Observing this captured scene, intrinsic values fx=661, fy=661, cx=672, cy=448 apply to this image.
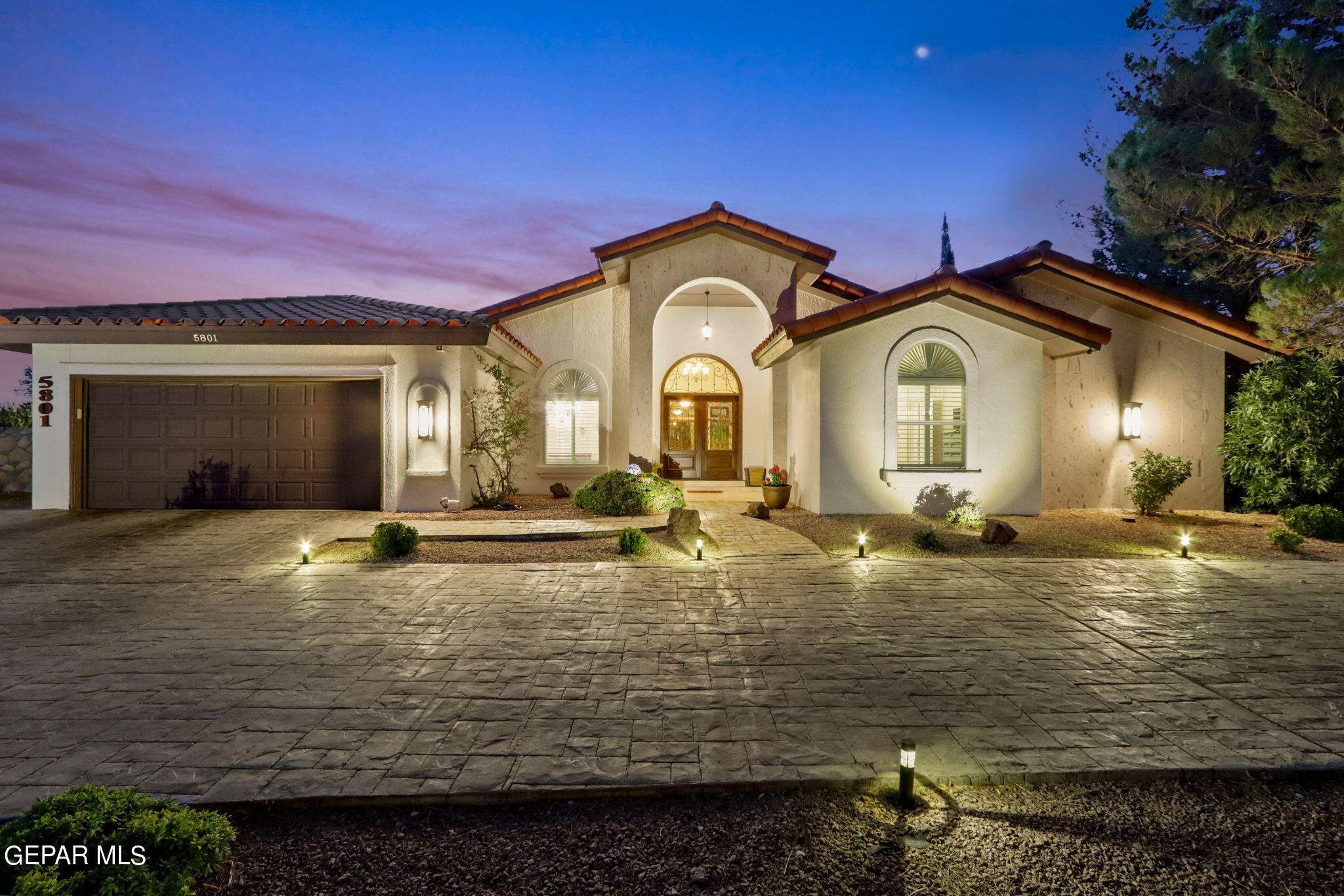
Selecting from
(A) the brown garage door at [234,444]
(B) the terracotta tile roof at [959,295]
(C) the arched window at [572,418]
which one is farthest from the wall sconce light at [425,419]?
(B) the terracotta tile roof at [959,295]

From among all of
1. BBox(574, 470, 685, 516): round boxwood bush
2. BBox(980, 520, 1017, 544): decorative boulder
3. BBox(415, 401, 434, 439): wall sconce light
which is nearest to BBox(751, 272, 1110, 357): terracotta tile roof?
BBox(574, 470, 685, 516): round boxwood bush

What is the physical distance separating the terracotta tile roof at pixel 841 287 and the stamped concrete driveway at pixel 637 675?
882cm

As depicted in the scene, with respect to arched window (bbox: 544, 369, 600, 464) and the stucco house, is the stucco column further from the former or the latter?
the stucco house

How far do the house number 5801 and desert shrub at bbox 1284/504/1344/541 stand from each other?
19591 mm

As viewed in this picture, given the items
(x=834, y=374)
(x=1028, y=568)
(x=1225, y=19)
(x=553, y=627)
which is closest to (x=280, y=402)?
(x=553, y=627)

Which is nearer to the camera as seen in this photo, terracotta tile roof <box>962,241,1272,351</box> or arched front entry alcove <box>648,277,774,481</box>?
terracotta tile roof <box>962,241,1272,351</box>

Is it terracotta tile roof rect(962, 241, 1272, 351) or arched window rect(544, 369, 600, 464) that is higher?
terracotta tile roof rect(962, 241, 1272, 351)

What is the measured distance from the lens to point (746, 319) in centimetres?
1694

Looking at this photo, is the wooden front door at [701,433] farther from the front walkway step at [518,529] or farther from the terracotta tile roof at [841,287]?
the front walkway step at [518,529]

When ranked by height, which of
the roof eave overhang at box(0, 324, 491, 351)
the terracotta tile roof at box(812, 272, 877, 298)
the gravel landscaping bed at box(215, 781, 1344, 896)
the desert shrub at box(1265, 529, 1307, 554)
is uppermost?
the terracotta tile roof at box(812, 272, 877, 298)

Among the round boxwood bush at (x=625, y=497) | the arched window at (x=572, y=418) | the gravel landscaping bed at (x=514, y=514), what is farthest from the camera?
the arched window at (x=572, y=418)

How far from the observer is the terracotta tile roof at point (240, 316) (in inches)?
417

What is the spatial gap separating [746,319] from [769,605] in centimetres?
1191

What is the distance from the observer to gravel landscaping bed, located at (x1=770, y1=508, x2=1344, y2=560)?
8555 mm
